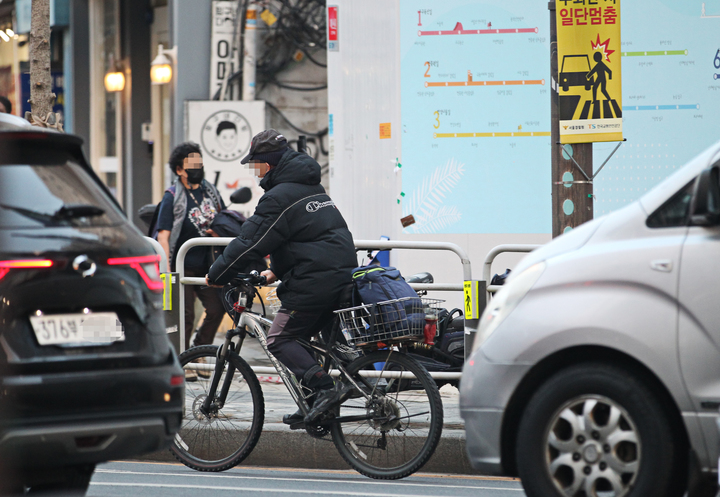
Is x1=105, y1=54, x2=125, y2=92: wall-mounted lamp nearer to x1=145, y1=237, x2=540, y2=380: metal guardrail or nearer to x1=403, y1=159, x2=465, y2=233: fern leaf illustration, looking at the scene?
x1=403, y1=159, x2=465, y2=233: fern leaf illustration

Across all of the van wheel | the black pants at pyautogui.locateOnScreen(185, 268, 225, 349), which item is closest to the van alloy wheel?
the van wheel

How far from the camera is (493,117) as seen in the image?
9.56 meters

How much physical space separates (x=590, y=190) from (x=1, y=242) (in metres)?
3.98

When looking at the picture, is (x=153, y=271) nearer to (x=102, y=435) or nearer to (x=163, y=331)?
(x=163, y=331)

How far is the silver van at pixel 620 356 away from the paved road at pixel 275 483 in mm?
1468

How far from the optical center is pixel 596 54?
653 cm

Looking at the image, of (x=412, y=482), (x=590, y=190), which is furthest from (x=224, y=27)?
(x=412, y=482)

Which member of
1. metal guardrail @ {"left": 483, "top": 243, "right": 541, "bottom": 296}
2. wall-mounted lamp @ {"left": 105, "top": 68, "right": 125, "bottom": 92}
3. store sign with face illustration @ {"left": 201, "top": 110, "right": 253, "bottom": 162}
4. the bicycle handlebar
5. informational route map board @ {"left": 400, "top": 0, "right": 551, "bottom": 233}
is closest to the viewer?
the bicycle handlebar

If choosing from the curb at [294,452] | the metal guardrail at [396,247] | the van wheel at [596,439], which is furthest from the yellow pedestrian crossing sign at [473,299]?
the van wheel at [596,439]

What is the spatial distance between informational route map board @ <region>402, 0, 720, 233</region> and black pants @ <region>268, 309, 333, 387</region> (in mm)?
3737

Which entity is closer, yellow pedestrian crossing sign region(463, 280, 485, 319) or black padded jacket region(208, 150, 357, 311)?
black padded jacket region(208, 150, 357, 311)

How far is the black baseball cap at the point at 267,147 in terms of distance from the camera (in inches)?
242

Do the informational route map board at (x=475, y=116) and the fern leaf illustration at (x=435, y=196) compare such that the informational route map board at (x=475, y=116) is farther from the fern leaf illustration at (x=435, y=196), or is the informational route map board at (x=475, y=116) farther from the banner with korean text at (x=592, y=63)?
the banner with korean text at (x=592, y=63)

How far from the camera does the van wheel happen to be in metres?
4.14
